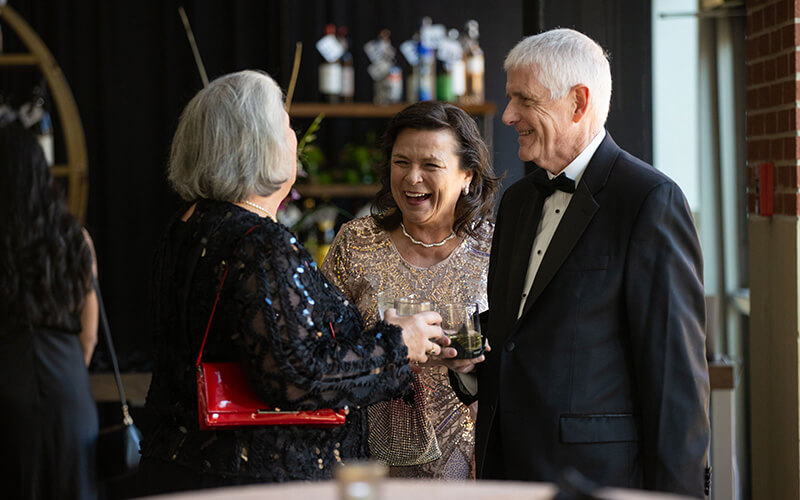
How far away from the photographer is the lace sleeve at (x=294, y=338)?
1.73m

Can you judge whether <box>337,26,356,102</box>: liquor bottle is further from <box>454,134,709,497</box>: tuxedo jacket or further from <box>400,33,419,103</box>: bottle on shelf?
<box>454,134,709,497</box>: tuxedo jacket

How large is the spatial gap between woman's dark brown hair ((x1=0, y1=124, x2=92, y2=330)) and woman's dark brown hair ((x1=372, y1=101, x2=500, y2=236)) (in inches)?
38.3

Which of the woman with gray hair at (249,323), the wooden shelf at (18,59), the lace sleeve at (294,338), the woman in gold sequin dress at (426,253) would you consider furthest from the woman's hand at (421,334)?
the wooden shelf at (18,59)

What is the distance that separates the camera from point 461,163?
2.79m

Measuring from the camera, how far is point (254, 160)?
188cm

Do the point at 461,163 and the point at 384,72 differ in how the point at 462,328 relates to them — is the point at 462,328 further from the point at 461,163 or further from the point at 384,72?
the point at 384,72

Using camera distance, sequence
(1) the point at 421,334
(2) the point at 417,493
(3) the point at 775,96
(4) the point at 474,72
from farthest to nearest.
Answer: (4) the point at 474,72, (3) the point at 775,96, (1) the point at 421,334, (2) the point at 417,493

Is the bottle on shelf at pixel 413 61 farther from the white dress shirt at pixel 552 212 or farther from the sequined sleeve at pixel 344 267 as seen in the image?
the white dress shirt at pixel 552 212

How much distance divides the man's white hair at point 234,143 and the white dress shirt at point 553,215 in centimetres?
62

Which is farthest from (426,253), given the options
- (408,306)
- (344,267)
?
(408,306)

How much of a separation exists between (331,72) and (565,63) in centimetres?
350

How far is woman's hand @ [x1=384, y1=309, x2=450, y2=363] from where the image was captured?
198cm

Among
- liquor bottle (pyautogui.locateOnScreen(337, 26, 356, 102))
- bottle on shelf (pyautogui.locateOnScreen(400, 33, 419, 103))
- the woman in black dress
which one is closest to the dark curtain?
liquor bottle (pyautogui.locateOnScreen(337, 26, 356, 102))

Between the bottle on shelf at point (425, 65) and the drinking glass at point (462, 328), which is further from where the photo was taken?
the bottle on shelf at point (425, 65)
